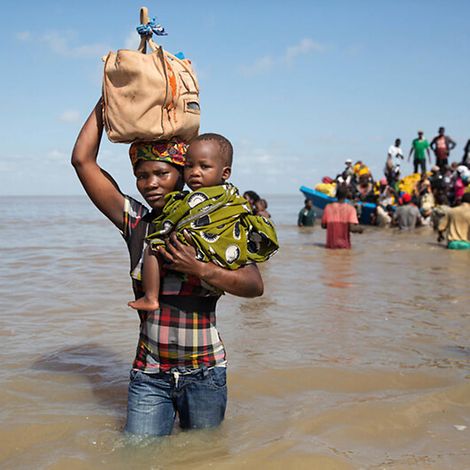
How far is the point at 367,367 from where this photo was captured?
4.56 m

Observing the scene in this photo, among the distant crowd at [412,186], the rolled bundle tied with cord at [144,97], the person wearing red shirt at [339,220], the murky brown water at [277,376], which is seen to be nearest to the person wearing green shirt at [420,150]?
the distant crowd at [412,186]

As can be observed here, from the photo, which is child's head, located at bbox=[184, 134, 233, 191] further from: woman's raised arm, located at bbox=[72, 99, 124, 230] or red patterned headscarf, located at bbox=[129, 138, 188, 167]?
woman's raised arm, located at bbox=[72, 99, 124, 230]

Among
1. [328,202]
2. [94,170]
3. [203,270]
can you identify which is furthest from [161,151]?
[328,202]

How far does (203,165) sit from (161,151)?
Answer: 0.23 m

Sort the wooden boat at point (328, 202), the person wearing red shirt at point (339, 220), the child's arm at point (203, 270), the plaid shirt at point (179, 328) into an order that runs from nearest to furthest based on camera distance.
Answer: the child's arm at point (203, 270) < the plaid shirt at point (179, 328) < the person wearing red shirt at point (339, 220) < the wooden boat at point (328, 202)

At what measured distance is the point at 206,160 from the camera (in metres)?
2.51

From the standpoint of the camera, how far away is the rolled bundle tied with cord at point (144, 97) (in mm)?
2555

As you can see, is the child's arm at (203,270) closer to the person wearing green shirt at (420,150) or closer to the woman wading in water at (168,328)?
the woman wading in water at (168,328)

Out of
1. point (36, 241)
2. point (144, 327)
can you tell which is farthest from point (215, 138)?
point (36, 241)

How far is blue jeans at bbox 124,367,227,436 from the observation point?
263 cm

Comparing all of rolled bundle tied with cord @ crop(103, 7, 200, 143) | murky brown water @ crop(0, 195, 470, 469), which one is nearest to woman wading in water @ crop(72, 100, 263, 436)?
rolled bundle tied with cord @ crop(103, 7, 200, 143)

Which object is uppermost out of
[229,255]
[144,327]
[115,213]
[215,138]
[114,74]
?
[114,74]

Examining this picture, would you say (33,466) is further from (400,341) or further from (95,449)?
(400,341)

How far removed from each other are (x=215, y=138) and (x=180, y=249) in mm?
477
